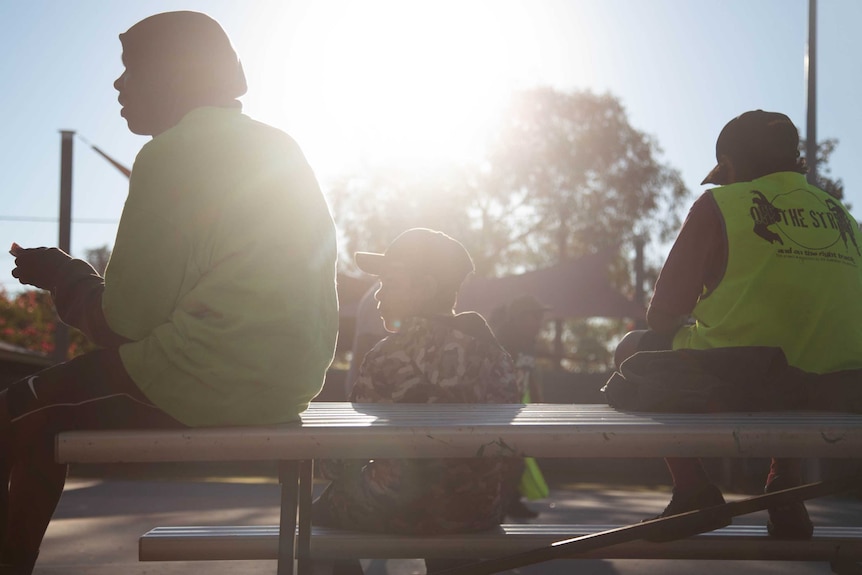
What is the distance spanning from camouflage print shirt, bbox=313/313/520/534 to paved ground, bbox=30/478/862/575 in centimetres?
240

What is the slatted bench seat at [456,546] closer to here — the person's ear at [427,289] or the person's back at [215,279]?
the person's back at [215,279]

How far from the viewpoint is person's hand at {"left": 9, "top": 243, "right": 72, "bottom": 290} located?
274cm

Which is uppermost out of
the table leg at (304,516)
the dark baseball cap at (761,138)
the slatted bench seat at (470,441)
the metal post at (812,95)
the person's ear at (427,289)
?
the metal post at (812,95)

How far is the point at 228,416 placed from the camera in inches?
104

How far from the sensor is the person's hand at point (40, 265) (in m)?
2.74

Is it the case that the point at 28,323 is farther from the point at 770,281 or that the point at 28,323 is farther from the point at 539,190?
the point at 770,281

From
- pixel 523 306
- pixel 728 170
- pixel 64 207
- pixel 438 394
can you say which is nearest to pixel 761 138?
pixel 728 170

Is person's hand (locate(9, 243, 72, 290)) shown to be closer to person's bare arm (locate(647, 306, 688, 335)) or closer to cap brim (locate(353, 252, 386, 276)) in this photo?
cap brim (locate(353, 252, 386, 276))

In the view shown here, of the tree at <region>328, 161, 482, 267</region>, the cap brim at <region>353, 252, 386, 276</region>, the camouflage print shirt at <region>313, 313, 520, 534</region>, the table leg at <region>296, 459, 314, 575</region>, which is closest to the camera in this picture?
the table leg at <region>296, 459, 314, 575</region>

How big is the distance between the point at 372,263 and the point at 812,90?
11.5m

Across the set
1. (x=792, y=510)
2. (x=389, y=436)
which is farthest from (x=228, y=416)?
(x=792, y=510)

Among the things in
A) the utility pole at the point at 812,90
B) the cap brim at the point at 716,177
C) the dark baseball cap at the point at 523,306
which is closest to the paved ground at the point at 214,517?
the dark baseball cap at the point at 523,306

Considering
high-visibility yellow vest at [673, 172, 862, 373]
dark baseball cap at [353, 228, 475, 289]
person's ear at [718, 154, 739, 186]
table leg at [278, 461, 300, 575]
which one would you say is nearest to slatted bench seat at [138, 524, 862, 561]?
table leg at [278, 461, 300, 575]

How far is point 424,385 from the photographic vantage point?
11.5 feet
